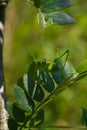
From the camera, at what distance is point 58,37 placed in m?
2.86

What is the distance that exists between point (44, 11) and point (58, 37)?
2181mm

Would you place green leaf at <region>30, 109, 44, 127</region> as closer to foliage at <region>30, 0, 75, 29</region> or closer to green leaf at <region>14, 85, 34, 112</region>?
green leaf at <region>14, 85, 34, 112</region>

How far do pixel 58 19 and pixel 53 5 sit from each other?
0.08ft

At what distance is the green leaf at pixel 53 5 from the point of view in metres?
0.67

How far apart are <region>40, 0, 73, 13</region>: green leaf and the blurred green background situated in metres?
1.90

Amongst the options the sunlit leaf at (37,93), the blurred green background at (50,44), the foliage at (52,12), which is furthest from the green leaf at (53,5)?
the blurred green background at (50,44)

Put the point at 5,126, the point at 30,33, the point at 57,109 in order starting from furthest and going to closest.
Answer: the point at 30,33
the point at 57,109
the point at 5,126

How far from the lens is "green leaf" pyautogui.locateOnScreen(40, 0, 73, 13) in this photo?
67 cm

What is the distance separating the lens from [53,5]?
682mm

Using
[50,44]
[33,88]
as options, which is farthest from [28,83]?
[50,44]

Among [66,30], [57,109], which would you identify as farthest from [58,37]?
[57,109]

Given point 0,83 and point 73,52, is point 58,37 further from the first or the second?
point 0,83

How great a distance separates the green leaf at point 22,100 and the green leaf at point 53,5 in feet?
0.36

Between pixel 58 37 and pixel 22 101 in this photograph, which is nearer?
pixel 22 101
